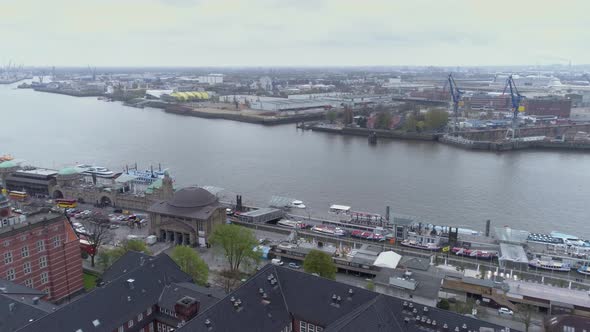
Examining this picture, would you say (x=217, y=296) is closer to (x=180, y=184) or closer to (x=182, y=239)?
(x=182, y=239)

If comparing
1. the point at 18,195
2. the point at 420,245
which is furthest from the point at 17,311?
the point at 18,195

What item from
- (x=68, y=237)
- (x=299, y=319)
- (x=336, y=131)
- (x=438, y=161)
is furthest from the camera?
(x=336, y=131)

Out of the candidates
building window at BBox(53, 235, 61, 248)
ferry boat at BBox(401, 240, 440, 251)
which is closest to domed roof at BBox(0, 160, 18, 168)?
building window at BBox(53, 235, 61, 248)

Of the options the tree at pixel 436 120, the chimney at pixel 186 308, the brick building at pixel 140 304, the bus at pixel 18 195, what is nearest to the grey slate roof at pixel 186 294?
the brick building at pixel 140 304

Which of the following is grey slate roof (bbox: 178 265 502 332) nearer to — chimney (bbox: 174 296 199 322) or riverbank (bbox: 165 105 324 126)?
chimney (bbox: 174 296 199 322)

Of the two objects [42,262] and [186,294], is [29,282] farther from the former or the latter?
[186,294]

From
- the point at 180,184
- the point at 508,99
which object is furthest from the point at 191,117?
the point at 508,99
